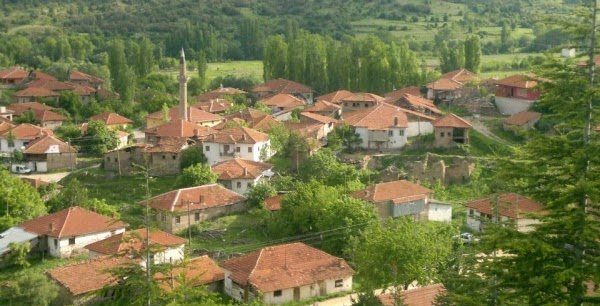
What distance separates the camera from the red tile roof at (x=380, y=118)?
153 feet

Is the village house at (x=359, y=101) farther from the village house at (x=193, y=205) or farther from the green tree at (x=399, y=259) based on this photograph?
the green tree at (x=399, y=259)

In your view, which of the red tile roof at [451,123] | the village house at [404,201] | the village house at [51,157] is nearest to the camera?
the village house at [404,201]

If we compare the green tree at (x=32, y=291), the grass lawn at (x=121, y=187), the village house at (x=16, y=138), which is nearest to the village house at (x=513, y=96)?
the grass lawn at (x=121, y=187)

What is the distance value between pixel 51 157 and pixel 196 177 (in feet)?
43.9

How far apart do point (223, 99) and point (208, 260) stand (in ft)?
119

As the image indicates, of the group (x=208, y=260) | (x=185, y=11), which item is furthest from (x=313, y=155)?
(x=185, y=11)

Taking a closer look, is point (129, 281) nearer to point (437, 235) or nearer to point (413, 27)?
point (437, 235)

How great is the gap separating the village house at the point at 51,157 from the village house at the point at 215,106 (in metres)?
13.0

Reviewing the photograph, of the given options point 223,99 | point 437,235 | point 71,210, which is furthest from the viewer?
point 223,99

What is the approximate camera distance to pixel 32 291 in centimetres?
2739

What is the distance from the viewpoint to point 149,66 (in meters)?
78.1

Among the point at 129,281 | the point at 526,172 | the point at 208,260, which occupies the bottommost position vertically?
the point at 208,260

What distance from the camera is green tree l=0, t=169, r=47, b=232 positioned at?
36.4 meters

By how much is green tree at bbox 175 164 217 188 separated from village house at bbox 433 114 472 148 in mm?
13312
